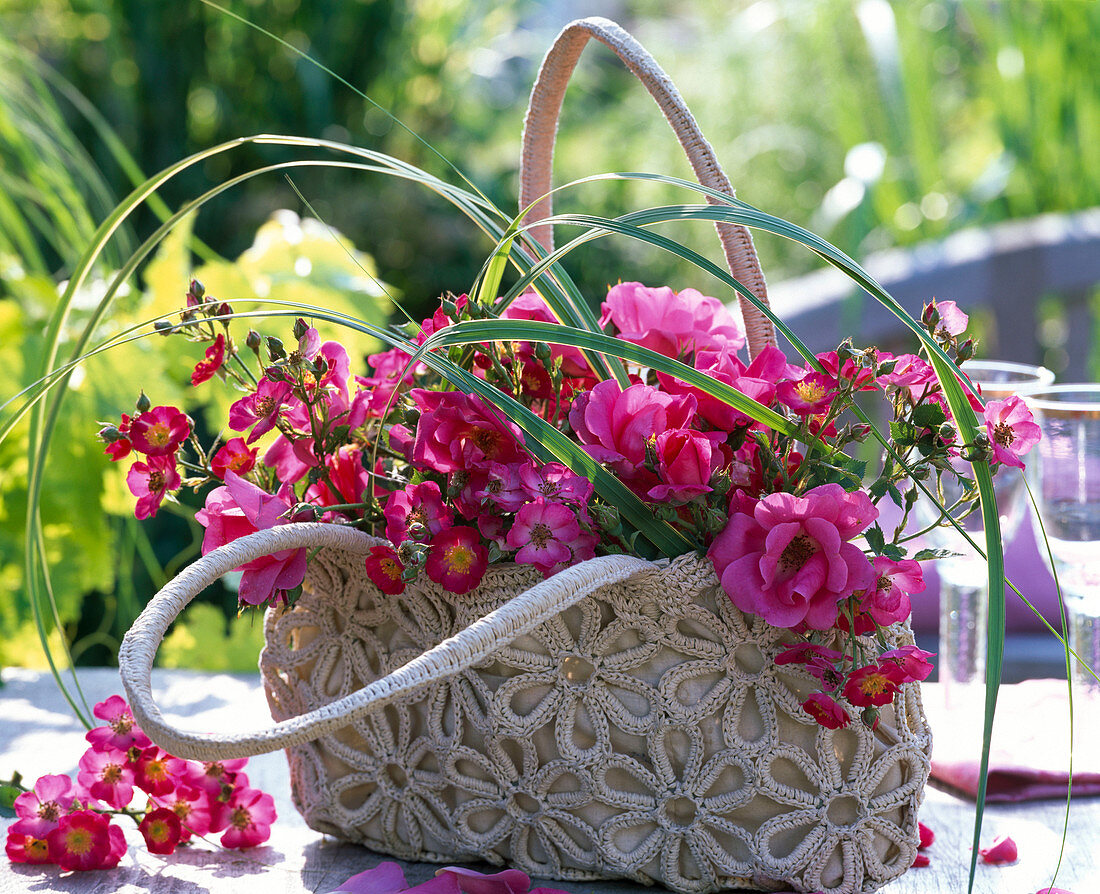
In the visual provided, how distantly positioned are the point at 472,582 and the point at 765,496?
13 centimetres

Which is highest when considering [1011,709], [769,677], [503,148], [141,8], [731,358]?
[141,8]

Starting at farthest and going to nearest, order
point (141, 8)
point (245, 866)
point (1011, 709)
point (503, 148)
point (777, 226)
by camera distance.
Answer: point (503, 148)
point (141, 8)
point (1011, 709)
point (245, 866)
point (777, 226)

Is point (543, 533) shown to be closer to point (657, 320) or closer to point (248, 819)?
point (657, 320)

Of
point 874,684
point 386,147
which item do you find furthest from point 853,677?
point 386,147

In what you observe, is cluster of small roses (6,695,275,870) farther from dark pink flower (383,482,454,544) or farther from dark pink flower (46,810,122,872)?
dark pink flower (383,482,454,544)

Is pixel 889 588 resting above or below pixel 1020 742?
above

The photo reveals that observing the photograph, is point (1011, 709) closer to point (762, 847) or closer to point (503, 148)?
point (762, 847)

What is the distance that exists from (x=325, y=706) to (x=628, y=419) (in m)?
0.17

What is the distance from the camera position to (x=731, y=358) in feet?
1.59

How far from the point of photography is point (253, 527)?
1.56ft

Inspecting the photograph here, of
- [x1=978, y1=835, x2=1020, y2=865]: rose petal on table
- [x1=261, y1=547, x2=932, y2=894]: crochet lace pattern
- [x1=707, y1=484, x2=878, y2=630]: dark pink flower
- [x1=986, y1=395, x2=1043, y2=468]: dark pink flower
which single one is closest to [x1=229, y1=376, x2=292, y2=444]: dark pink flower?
[x1=261, y1=547, x2=932, y2=894]: crochet lace pattern

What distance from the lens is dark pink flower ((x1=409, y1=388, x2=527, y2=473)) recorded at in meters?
0.44

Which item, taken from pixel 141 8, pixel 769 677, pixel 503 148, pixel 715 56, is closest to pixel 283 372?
pixel 769 677

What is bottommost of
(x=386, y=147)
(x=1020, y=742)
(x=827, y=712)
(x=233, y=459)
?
(x=1020, y=742)
